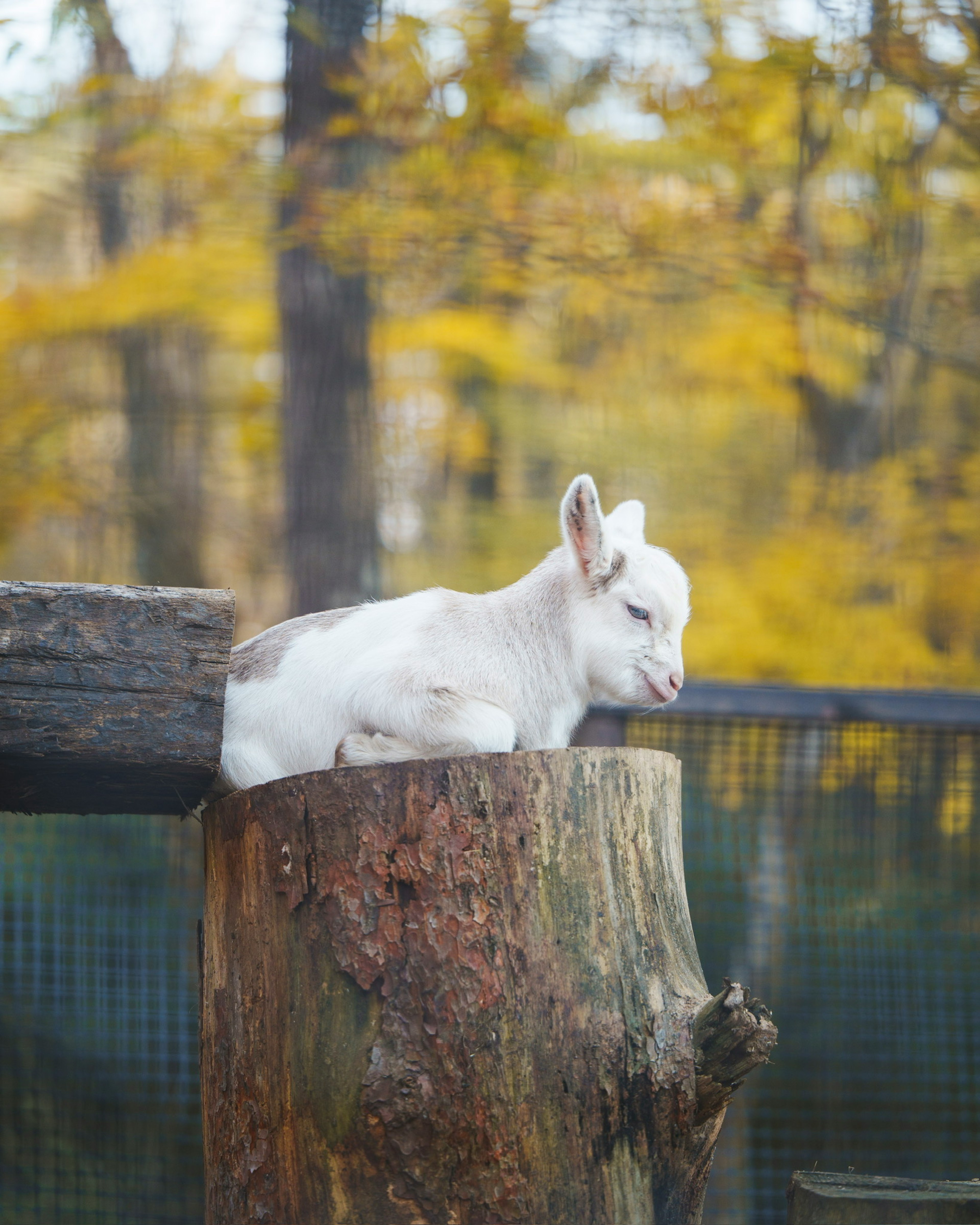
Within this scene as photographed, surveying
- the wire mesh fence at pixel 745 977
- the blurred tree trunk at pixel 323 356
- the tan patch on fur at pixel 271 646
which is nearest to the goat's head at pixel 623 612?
the tan patch on fur at pixel 271 646

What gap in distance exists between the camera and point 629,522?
3232 mm

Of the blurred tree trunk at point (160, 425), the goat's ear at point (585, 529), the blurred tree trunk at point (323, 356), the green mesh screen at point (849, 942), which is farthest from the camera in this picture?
the blurred tree trunk at point (160, 425)

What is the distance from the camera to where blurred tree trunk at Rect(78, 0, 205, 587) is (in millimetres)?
7820

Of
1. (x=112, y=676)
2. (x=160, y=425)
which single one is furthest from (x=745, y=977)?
(x=160, y=425)

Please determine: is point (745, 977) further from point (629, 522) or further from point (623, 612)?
point (623, 612)

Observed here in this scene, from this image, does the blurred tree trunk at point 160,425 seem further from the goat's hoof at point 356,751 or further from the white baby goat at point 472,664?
the goat's hoof at point 356,751

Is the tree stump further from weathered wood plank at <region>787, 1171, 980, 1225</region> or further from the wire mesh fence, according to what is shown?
the wire mesh fence

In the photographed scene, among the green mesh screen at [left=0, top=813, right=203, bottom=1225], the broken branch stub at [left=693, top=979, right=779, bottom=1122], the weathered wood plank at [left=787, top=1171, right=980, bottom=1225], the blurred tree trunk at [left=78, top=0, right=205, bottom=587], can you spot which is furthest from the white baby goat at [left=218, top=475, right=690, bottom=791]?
the blurred tree trunk at [left=78, top=0, right=205, bottom=587]

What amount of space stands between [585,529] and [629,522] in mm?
470

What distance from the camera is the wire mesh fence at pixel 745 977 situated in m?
4.92

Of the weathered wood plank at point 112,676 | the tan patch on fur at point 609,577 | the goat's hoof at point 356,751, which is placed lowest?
the goat's hoof at point 356,751

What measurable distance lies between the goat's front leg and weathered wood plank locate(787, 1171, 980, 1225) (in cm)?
112

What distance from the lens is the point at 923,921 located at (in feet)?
17.8

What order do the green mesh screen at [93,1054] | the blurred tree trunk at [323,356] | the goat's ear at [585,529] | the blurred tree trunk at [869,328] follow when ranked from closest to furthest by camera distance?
the goat's ear at [585,529]
the green mesh screen at [93,1054]
the blurred tree trunk at [323,356]
the blurred tree trunk at [869,328]
